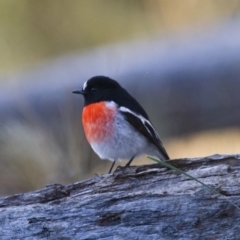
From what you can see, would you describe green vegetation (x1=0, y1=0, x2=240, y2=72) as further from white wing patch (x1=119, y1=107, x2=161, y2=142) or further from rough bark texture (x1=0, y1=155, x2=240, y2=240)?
rough bark texture (x1=0, y1=155, x2=240, y2=240)

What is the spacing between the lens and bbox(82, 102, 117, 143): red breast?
2.59m

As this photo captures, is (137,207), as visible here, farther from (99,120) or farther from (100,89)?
(100,89)

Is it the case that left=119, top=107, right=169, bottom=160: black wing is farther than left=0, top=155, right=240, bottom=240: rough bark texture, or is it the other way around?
left=119, top=107, right=169, bottom=160: black wing

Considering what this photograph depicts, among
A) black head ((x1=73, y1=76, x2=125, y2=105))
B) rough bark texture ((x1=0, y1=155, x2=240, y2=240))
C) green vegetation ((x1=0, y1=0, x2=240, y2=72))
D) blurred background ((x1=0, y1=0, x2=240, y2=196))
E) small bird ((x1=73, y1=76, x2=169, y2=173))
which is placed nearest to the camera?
rough bark texture ((x1=0, y1=155, x2=240, y2=240))

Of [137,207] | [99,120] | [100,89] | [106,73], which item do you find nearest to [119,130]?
[99,120]

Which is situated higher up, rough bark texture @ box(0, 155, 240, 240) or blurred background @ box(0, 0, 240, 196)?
blurred background @ box(0, 0, 240, 196)

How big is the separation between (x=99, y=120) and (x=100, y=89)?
236mm

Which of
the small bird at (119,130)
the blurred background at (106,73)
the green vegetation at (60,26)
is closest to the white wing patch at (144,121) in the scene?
the small bird at (119,130)

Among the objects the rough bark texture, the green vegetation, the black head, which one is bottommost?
the rough bark texture

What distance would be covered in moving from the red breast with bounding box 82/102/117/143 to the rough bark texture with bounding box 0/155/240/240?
0.55 m

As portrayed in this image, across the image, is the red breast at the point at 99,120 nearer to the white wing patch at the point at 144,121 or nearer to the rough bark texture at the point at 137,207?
the white wing patch at the point at 144,121

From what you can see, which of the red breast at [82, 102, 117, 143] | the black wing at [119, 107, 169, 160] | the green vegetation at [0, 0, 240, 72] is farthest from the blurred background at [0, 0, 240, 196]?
the black wing at [119, 107, 169, 160]

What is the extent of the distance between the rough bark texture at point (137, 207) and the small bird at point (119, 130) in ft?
1.70

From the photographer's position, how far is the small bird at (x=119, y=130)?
8.45 feet
